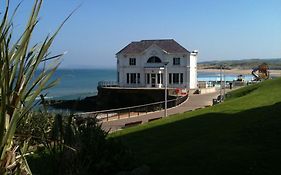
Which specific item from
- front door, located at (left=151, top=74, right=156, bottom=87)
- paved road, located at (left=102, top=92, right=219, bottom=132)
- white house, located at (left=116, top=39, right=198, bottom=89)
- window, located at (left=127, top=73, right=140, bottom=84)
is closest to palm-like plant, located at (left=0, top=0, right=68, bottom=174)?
paved road, located at (left=102, top=92, right=219, bottom=132)

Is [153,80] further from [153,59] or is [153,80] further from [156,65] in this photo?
[153,59]

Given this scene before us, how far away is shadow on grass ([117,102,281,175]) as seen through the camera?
35.6 feet

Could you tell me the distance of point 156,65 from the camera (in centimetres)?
6869

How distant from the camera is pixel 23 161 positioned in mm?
3086

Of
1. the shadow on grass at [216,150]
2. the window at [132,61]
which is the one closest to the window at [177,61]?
the window at [132,61]

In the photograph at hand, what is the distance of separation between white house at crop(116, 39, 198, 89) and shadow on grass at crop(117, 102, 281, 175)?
47471 millimetres

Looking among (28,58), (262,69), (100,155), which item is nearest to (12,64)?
(28,58)

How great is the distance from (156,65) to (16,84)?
65.8 m

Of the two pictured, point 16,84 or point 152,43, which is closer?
point 16,84

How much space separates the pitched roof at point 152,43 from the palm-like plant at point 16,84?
6512 centimetres

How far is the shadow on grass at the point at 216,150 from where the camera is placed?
35.6ft

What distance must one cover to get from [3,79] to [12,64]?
0.24 meters

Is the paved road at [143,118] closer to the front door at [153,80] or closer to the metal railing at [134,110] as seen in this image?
the metal railing at [134,110]

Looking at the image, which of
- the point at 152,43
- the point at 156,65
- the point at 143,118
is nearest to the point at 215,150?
the point at 143,118
